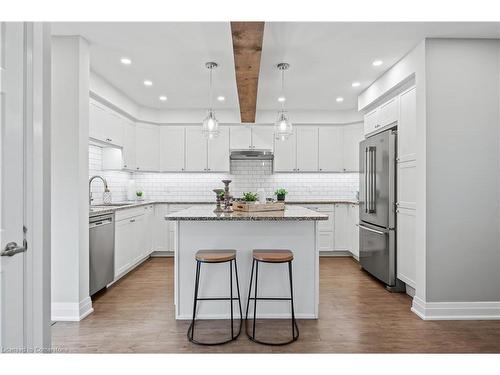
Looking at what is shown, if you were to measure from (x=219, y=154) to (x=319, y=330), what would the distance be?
383 cm

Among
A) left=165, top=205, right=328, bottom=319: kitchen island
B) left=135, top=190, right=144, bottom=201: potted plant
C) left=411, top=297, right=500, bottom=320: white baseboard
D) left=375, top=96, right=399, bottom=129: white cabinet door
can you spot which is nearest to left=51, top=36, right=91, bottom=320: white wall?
left=165, top=205, right=328, bottom=319: kitchen island

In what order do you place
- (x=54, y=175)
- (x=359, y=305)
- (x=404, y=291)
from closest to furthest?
(x=54, y=175)
(x=359, y=305)
(x=404, y=291)

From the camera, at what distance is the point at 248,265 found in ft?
9.25

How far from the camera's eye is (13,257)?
59.9 inches

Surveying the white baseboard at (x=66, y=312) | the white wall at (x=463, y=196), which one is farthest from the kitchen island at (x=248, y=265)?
the white wall at (x=463, y=196)

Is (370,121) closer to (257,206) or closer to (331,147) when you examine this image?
(331,147)

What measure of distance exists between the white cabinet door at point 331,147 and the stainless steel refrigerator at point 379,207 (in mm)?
1349

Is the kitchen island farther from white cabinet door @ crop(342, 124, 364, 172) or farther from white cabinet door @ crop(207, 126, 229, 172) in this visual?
white cabinet door @ crop(342, 124, 364, 172)

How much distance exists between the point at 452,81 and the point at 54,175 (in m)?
3.90

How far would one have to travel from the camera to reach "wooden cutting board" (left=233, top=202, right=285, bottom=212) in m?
3.04

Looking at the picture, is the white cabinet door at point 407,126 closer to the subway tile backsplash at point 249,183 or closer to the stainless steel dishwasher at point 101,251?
the subway tile backsplash at point 249,183
